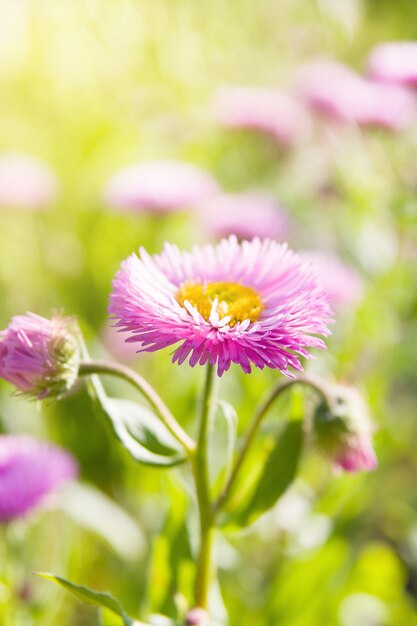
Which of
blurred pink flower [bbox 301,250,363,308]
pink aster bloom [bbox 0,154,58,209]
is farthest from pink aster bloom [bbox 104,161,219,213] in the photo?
blurred pink flower [bbox 301,250,363,308]

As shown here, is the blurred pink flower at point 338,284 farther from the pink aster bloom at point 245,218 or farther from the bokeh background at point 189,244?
the pink aster bloom at point 245,218

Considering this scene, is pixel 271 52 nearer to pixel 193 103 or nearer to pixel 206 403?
pixel 193 103

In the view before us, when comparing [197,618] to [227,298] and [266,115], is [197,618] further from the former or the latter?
[266,115]

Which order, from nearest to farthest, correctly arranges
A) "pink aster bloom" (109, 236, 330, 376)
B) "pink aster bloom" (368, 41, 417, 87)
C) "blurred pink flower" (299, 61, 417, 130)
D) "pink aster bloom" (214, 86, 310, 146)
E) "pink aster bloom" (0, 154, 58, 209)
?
"pink aster bloom" (109, 236, 330, 376) → "pink aster bloom" (368, 41, 417, 87) → "blurred pink flower" (299, 61, 417, 130) → "pink aster bloom" (0, 154, 58, 209) → "pink aster bloom" (214, 86, 310, 146)

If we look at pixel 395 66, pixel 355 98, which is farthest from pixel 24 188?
pixel 395 66

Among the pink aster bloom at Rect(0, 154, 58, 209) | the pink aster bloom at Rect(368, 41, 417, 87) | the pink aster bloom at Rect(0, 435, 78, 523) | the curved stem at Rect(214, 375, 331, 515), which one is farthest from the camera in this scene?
the pink aster bloom at Rect(0, 154, 58, 209)

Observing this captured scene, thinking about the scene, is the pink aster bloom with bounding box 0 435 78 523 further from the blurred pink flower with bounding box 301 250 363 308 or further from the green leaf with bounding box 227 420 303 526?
the blurred pink flower with bounding box 301 250 363 308
